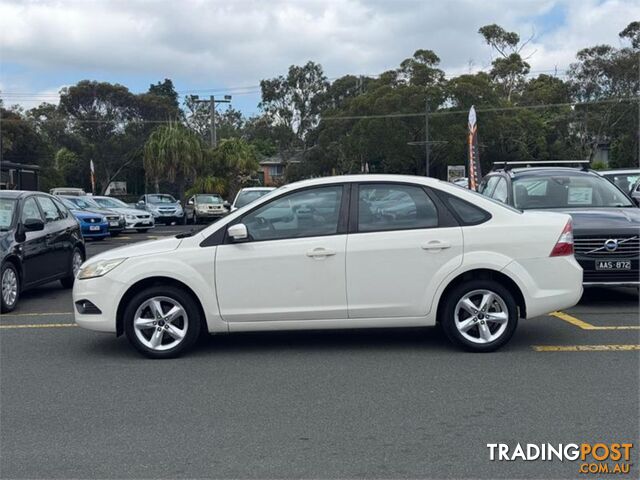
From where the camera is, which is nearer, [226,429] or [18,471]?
[18,471]

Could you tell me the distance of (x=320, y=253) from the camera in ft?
21.7

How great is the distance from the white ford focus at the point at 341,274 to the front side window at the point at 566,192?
3280mm

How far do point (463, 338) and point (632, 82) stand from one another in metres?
48.9

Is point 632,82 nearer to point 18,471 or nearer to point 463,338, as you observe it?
point 463,338

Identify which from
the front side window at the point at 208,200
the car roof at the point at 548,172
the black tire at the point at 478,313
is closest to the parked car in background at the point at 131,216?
the front side window at the point at 208,200

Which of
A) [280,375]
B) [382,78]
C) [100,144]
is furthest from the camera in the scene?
[100,144]

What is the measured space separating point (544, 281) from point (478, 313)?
0.69 metres

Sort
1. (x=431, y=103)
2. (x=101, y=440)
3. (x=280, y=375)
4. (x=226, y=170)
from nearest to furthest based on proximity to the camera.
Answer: (x=101, y=440) → (x=280, y=375) → (x=226, y=170) → (x=431, y=103)

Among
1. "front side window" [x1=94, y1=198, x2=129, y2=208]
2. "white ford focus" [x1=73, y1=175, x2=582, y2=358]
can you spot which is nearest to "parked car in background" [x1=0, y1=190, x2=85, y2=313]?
"white ford focus" [x1=73, y1=175, x2=582, y2=358]

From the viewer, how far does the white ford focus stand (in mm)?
6645

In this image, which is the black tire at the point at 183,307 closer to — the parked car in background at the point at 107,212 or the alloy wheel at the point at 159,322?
the alloy wheel at the point at 159,322

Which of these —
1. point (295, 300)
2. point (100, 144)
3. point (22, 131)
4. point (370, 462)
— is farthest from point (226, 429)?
point (100, 144)

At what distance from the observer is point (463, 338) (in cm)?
671
